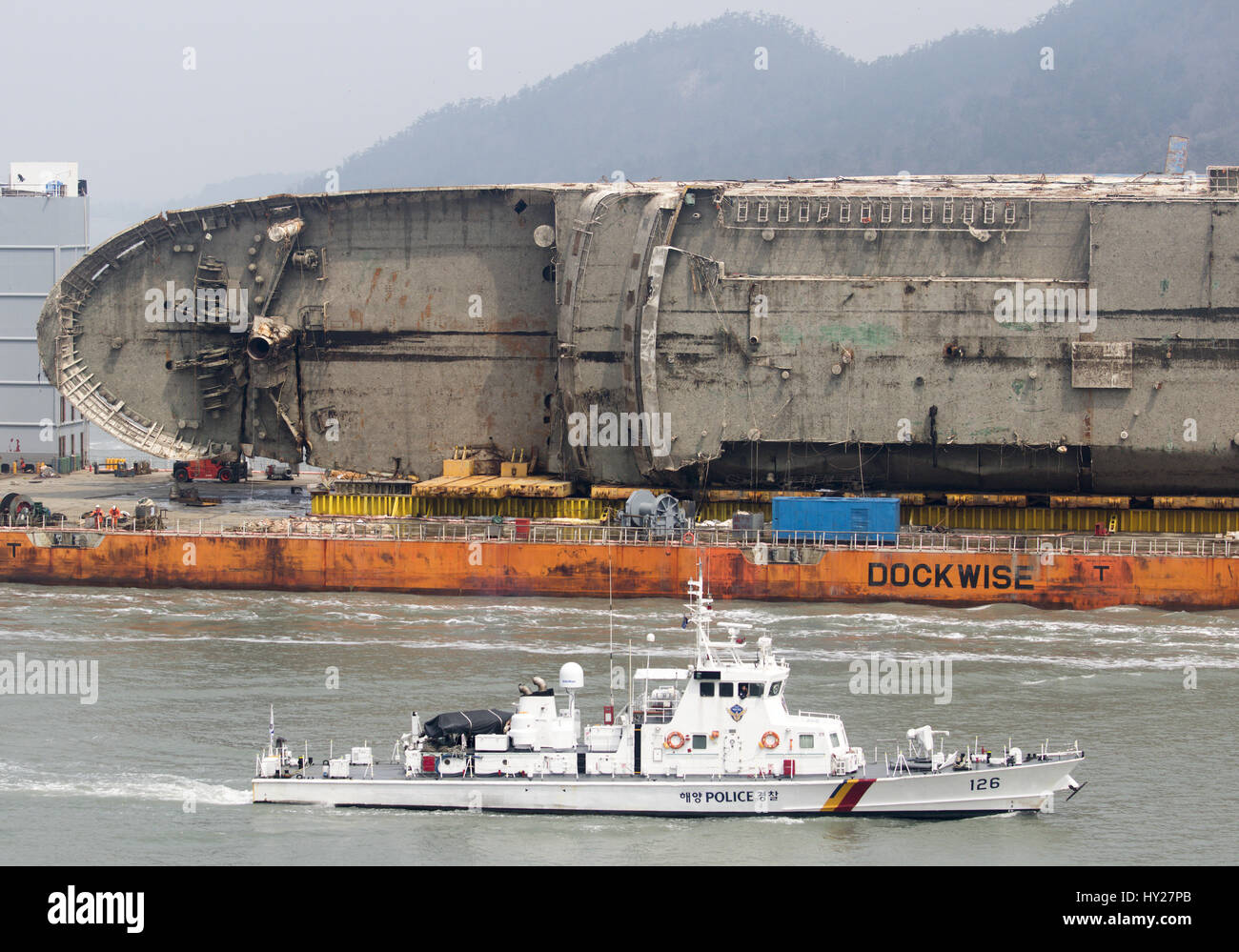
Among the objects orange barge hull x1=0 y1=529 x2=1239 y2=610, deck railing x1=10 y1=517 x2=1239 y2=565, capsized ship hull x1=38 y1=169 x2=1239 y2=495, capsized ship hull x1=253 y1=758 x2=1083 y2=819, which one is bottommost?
capsized ship hull x1=253 y1=758 x2=1083 y2=819

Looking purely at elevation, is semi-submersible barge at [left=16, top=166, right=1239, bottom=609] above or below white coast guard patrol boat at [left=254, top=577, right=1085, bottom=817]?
above

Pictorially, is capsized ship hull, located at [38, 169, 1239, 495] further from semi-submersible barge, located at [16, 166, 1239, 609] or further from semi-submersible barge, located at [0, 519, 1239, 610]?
semi-submersible barge, located at [0, 519, 1239, 610]

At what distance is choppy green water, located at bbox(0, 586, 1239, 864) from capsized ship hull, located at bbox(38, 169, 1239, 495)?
25.5 ft

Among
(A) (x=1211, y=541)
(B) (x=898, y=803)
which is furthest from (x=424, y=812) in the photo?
(A) (x=1211, y=541)

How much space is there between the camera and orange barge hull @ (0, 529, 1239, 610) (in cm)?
6056

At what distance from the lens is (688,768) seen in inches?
1416

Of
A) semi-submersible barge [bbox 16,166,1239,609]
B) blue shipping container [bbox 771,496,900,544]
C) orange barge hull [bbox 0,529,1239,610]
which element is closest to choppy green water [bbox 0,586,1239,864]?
orange barge hull [bbox 0,529,1239,610]

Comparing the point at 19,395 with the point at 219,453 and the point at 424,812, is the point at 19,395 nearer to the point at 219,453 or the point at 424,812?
the point at 219,453

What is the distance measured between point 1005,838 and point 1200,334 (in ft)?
113

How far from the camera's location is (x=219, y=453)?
73812 millimetres

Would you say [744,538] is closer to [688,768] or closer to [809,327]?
[809,327]

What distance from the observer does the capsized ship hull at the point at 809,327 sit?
2459 inches

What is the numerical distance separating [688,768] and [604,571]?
26913 millimetres

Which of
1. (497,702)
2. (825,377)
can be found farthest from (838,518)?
(497,702)
